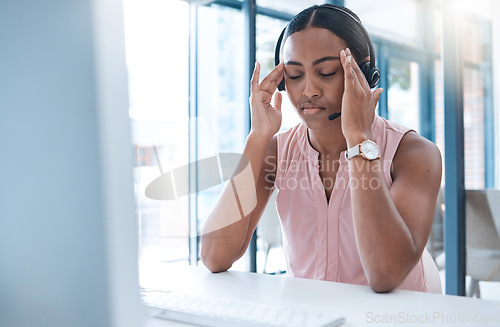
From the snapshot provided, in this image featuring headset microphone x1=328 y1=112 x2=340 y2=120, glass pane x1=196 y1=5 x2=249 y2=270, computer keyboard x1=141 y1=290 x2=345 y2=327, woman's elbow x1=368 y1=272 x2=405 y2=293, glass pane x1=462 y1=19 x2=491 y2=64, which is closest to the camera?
computer keyboard x1=141 y1=290 x2=345 y2=327

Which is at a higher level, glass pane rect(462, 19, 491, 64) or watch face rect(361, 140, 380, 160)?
glass pane rect(462, 19, 491, 64)

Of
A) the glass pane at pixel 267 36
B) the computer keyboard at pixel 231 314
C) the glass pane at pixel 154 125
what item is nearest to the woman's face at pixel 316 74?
the glass pane at pixel 154 125

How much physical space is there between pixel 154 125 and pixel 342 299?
2.15 feet

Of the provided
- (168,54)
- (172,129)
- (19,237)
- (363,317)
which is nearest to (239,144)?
(168,54)

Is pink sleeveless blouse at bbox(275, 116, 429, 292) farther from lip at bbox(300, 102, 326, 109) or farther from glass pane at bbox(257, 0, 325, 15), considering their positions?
glass pane at bbox(257, 0, 325, 15)

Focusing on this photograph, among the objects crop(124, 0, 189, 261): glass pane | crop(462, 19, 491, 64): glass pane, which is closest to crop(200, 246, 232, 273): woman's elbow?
crop(124, 0, 189, 261): glass pane

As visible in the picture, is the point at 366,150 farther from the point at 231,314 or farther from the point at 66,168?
the point at 66,168

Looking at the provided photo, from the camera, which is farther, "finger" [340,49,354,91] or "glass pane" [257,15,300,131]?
"glass pane" [257,15,300,131]

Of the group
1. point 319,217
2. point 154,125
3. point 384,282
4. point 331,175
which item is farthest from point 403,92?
point 384,282

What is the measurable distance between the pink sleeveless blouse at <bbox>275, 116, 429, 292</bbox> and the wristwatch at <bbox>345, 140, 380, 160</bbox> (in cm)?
14

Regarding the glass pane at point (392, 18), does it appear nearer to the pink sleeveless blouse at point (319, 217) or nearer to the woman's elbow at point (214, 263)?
the pink sleeveless blouse at point (319, 217)

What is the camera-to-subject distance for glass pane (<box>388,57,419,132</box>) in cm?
527

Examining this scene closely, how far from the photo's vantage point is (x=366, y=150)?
1143 millimetres

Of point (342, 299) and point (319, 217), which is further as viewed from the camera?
point (319, 217)
